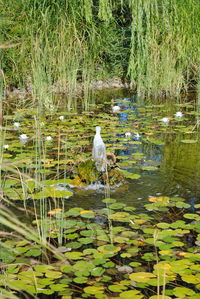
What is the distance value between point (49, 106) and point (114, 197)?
308cm

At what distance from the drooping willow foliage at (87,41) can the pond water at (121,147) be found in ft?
1.66

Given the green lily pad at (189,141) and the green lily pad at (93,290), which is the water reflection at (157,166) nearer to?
the green lily pad at (189,141)

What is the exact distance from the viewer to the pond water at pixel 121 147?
3.72 metres

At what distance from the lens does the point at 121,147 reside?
491cm

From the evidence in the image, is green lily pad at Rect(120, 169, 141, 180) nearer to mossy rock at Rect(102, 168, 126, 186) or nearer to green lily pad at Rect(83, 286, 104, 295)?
mossy rock at Rect(102, 168, 126, 186)

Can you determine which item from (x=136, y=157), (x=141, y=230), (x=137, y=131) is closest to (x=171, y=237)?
(x=141, y=230)

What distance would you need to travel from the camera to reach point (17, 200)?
354 cm

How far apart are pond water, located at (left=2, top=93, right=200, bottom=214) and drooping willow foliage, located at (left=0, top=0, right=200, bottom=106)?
0.51 meters

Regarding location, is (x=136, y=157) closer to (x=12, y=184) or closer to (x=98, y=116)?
(x=12, y=184)

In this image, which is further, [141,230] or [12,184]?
[12,184]

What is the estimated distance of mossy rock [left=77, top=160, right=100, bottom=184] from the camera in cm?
395

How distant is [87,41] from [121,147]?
320cm

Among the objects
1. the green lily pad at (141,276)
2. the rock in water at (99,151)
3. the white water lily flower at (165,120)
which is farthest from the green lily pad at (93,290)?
the white water lily flower at (165,120)

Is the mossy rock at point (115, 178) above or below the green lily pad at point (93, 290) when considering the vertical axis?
above
